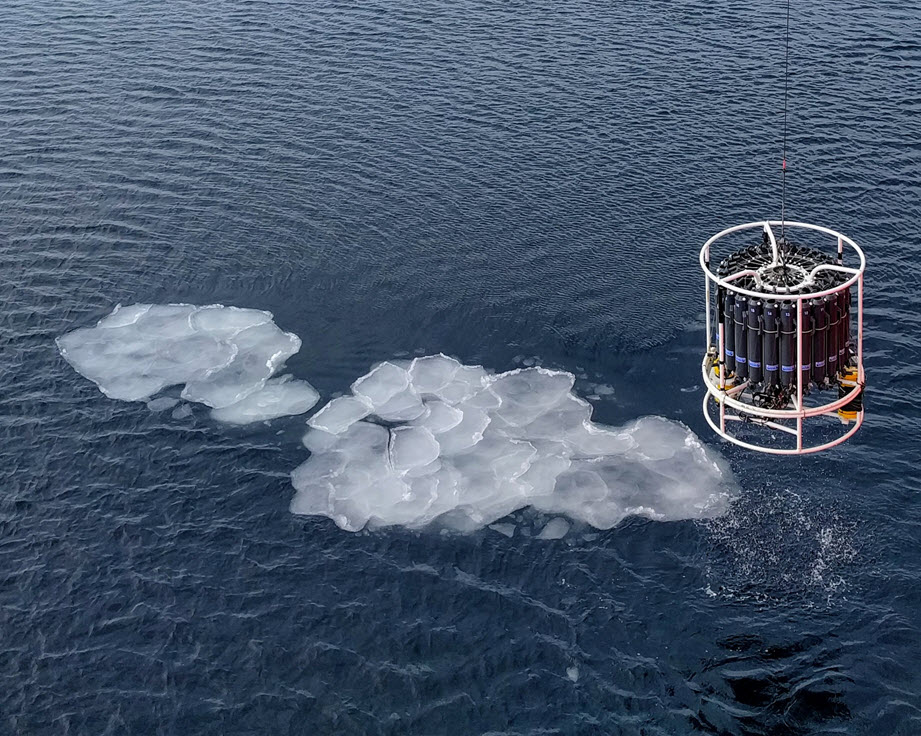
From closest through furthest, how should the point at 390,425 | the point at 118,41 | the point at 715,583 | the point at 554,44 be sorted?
1. the point at 715,583
2. the point at 390,425
3. the point at 554,44
4. the point at 118,41

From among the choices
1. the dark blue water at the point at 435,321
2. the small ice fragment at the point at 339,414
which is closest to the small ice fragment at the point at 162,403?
the dark blue water at the point at 435,321

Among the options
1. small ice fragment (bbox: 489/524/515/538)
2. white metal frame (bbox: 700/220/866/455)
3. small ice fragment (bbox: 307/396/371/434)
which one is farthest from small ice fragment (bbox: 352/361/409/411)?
white metal frame (bbox: 700/220/866/455)

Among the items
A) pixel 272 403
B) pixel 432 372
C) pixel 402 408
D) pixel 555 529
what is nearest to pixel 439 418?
pixel 402 408

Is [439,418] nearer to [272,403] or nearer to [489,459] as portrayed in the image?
[489,459]

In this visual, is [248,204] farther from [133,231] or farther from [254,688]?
[254,688]

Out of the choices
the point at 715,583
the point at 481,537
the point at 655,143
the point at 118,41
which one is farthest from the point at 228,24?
the point at 715,583
